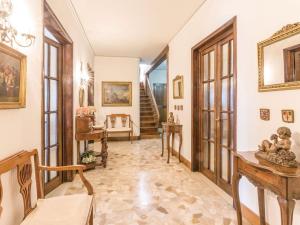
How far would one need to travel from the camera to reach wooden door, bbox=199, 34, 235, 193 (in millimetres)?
2779

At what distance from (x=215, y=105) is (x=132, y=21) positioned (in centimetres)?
230

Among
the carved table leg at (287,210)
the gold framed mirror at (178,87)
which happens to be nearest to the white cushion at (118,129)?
the gold framed mirror at (178,87)

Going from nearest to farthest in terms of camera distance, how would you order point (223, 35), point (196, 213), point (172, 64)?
1. point (196, 213)
2. point (223, 35)
3. point (172, 64)

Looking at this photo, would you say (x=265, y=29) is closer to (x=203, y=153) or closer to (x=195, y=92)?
(x=195, y=92)

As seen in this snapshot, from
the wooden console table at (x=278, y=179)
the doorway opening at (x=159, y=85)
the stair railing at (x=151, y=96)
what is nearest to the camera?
the wooden console table at (x=278, y=179)

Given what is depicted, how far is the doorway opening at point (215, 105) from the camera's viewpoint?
2.76 meters

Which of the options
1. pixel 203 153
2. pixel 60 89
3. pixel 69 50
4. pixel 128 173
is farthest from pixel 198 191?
pixel 69 50

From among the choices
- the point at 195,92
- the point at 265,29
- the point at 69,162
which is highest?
the point at 265,29

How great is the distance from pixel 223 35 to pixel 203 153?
1985 millimetres

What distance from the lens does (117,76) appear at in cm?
704

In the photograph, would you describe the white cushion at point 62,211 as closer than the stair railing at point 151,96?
Yes

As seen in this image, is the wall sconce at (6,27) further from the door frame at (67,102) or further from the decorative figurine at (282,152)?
the decorative figurine at (282,152)

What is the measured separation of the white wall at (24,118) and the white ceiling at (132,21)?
131cm

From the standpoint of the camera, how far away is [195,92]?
3.79 m
